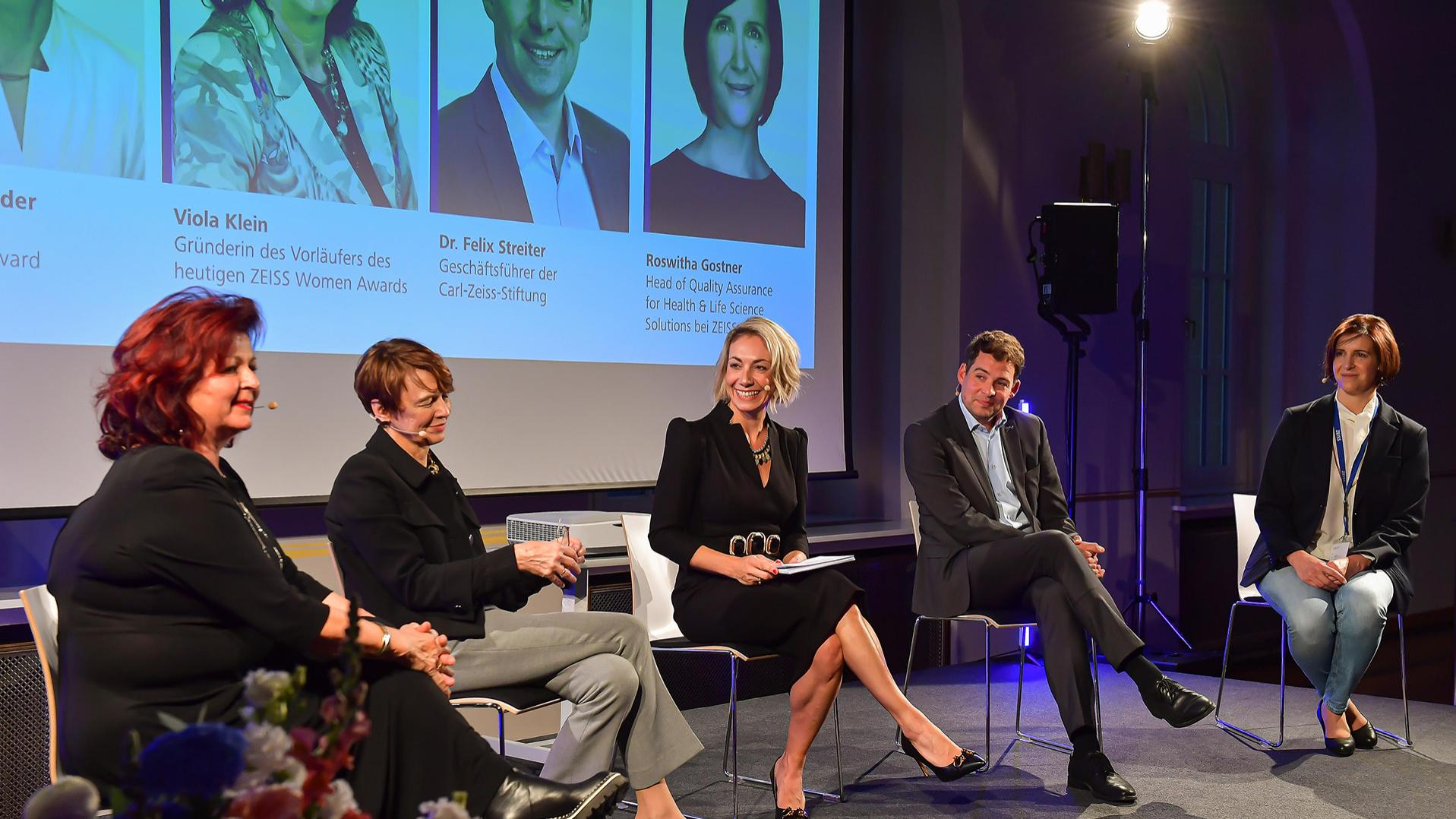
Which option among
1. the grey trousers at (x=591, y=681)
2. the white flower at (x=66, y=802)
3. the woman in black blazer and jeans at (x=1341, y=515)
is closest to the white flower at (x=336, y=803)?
the white flower at (x=66, y=802)

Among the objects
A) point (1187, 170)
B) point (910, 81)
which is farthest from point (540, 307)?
point (1187, 170)

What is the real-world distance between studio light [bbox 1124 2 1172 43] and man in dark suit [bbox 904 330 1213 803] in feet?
8.71

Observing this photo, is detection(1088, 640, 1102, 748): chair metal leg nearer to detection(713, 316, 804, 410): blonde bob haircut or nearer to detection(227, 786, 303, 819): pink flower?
detection(713, 316, 804, 410): blonde bob haircut

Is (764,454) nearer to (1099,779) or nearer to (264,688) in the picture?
(1099,779)

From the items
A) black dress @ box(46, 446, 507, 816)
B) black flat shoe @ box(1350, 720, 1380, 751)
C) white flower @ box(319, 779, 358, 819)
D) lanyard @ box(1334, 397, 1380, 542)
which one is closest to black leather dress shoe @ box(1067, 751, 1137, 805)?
black flat shoe @ box(1350, 720, 1380, 751)

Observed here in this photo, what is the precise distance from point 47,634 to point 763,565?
5.53 feet

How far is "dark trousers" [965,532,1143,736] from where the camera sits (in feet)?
10.8

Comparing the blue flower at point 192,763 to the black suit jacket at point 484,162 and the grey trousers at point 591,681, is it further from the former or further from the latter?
the black suit jacket at point 484,162

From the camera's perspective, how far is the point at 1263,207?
7.75 meters

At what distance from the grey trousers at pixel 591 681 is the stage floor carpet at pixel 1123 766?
53 cm

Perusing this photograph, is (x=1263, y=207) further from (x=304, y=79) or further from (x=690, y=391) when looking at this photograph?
(x=304, y=79)

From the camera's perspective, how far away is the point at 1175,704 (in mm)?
3160

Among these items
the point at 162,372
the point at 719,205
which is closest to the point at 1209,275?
the point at 719,205

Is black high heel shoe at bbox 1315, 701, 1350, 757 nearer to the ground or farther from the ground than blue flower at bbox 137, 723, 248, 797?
nearer to the ground
